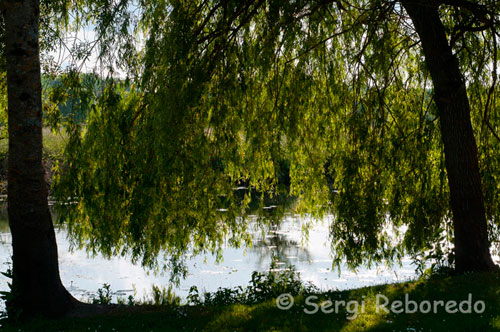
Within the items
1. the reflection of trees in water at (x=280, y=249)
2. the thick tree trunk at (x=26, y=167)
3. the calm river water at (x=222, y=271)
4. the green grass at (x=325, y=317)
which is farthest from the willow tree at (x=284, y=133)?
the reflection of trees in water at (x=280, y=249)

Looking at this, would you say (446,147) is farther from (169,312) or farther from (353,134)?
(169,312)

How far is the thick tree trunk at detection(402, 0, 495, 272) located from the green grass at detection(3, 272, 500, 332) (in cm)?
54

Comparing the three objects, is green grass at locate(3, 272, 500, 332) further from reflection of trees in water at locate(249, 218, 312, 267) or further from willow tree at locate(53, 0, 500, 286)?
reflection of trees in water at locate(249, 218, 312, 267)

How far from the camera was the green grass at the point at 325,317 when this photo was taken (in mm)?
4656

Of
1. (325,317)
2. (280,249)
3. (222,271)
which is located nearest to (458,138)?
(325,317)

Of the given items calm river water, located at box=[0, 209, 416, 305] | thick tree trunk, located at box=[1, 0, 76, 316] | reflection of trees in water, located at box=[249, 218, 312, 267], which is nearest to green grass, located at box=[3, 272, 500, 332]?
thick tree trunk, located at box=[1, 0, 76, 316]

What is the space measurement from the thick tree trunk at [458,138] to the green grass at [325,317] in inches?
21.1

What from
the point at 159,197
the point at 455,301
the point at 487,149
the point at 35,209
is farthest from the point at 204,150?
the point at 487,149

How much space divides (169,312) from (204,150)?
1770mm

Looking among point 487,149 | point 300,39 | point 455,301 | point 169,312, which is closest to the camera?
point 455,301

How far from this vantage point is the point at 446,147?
6633 millimetres

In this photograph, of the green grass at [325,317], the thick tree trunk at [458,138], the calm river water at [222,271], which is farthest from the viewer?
the calm river water at [222,271]

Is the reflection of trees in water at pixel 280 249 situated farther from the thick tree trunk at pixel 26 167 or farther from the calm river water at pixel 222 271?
the thick tree trunk at pixel 26 167

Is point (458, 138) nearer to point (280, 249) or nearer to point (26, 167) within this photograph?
point (26, 167)
